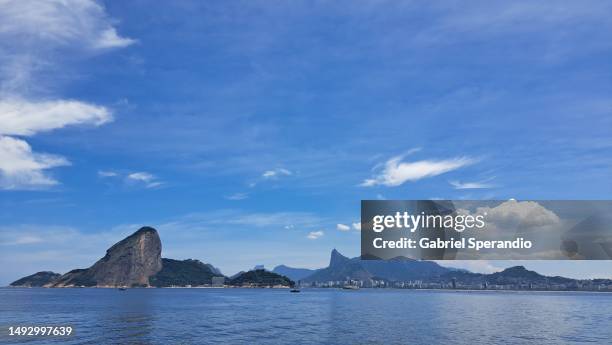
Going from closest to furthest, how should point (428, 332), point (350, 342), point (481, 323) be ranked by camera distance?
point (350, 342) < point (428, 332) < point (481, 323)

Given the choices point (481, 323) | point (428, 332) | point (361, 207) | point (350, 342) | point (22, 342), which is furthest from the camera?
point (481, 323)

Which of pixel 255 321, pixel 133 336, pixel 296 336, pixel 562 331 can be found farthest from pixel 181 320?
pixel 562 331

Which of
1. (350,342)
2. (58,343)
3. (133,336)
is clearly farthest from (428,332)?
(58,343)

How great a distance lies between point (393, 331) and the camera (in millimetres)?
102812

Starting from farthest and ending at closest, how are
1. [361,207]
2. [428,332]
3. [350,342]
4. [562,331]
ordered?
[562,331] → [428,332] → [361,207] → [350,342]

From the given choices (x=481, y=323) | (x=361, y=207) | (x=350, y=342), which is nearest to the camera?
(x=350, y=342)

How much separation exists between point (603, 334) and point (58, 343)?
361 ft

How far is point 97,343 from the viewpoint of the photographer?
81562 mm

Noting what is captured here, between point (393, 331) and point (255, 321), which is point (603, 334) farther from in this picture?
point (255, 321)

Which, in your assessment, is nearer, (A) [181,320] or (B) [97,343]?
(B) [97,343]

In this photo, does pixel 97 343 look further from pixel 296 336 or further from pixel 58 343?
pixel 296 336

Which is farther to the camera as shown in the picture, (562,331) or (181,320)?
(181,320)

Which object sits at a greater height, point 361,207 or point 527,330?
point 361,207

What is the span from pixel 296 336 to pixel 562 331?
206 feet
